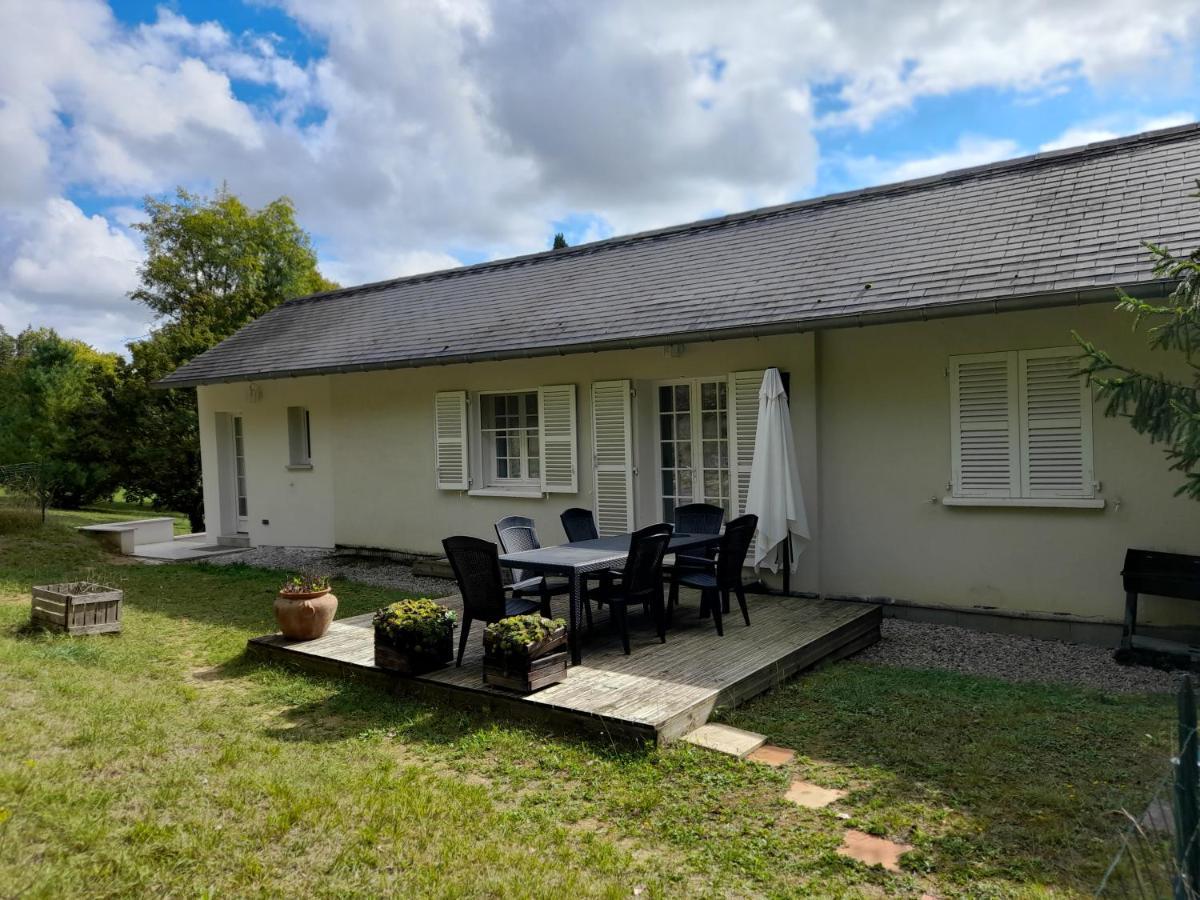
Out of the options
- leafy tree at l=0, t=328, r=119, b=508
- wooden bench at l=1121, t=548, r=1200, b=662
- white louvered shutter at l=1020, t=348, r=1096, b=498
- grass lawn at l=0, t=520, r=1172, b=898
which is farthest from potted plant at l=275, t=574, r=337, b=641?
leafy tree at l=0, t=328, r=119, b=508

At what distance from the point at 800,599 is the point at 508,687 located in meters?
3.71

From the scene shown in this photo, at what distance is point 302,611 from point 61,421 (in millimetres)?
19162

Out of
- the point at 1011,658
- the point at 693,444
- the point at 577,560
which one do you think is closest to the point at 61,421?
the point at 693,444

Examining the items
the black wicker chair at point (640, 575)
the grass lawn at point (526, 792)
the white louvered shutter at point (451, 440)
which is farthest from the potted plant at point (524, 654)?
the white louvered shutter at point (451, 440)

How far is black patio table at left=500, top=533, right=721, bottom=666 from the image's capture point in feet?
18.1

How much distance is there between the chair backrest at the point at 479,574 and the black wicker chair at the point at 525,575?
397mm

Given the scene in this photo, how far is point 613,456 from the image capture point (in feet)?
29.2

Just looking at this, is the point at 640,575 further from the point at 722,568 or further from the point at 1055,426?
the point at 1055,426

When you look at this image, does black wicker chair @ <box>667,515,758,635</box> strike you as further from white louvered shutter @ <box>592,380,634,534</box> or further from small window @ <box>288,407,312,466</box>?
small window @ <box>288,407,312,466</box>

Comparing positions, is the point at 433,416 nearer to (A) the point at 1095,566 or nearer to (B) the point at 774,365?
(B) the point at 774,365

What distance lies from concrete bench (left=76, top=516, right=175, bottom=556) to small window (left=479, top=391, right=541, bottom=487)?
6989mm

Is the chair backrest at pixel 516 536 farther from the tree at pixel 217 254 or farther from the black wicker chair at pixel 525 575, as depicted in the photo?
Result: the tree at pixel 217 254

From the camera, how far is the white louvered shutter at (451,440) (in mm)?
10297

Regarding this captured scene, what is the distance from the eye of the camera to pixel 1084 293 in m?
5.85
